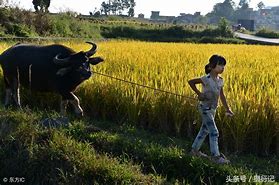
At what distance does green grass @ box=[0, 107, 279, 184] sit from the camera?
11.0 ft

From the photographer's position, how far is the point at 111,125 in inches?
182

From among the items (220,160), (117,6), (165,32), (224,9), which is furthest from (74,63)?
(224,9)

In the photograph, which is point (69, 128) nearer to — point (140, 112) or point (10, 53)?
point (140, 112)

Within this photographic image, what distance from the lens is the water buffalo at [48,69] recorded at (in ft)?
15.1

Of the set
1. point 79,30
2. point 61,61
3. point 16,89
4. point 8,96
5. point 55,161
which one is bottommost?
point 55,161

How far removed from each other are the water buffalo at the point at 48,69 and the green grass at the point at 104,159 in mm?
540

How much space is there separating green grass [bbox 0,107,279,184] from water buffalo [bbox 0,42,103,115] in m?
0.54

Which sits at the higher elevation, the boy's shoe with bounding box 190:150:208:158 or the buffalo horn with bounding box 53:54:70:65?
the buffalo horn with bounding box 53:54:70:65

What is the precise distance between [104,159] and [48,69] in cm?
187

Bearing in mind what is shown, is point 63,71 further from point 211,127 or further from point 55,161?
point 211,127

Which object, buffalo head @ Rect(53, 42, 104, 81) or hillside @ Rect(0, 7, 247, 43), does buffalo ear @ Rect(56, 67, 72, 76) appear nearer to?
buffalo head @ Rect(53, 42, 104, 81)

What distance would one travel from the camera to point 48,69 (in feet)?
16.2

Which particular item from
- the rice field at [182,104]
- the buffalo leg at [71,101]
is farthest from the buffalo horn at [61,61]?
the rice field at [182,104]

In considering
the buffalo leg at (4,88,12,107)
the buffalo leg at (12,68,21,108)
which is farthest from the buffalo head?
the buffalo leg at (4,88,12,107)
